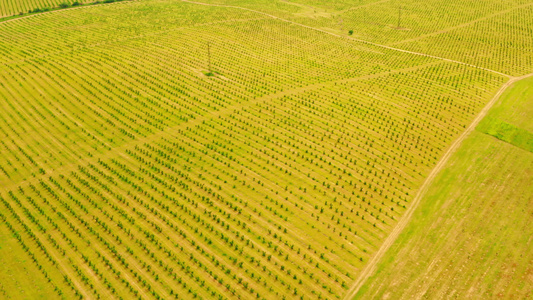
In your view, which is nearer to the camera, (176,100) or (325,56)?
(176,100)

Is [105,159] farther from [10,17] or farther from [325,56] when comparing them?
[10,17]

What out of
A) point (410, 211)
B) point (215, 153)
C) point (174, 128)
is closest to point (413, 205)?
point (410, 211)

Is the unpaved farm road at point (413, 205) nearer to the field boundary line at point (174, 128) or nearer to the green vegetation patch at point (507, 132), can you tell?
the green vegetation patch at point (507, 132)

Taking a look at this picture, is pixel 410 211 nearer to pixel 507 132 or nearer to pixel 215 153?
pixel 215 153

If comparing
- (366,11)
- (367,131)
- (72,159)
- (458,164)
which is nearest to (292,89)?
(367,131)

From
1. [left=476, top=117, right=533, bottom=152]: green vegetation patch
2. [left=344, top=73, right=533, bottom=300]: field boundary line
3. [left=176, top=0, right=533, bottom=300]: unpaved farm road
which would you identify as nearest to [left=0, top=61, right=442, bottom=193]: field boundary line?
[left=176, top=0, right=533, bottom=300]: unpaved farm road

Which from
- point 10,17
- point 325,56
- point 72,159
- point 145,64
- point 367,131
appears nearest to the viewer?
point 72,159

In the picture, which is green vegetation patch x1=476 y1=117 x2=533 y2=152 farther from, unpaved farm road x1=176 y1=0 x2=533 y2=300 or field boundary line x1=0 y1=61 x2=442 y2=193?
field boundary line x1=0 y1=61 x2=442 y2=193
